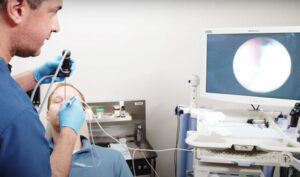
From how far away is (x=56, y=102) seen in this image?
1708 mm

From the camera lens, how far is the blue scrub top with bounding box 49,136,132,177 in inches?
62.3

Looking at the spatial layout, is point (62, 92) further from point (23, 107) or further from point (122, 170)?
point (23, 107)

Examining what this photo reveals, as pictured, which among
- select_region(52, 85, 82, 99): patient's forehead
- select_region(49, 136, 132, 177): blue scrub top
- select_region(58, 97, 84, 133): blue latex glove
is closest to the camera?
select_region(58, 97, 84, 133): blue latex glove

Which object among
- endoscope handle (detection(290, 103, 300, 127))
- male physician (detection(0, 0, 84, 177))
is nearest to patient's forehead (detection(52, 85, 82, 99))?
male physician (detection(0, 0, 84, 177))

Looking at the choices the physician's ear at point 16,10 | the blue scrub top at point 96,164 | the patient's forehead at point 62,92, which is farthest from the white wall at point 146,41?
the physician's ear at point 16,10

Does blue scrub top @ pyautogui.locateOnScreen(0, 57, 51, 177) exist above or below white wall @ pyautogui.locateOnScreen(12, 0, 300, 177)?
below

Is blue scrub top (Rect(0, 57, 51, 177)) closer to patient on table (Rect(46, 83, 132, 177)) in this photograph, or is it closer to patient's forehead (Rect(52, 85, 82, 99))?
patient on table (Rect(46, 83, 132, 177))

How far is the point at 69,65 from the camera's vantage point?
1.36 m

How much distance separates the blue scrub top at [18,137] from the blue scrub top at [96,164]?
0.77m

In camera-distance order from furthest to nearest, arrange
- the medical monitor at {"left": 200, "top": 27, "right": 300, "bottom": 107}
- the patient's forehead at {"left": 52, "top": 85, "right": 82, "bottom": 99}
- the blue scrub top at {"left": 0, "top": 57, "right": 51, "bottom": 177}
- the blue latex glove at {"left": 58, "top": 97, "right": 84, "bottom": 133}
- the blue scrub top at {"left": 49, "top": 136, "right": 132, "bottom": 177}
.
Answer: the patient's forehead at {"left": 52, "top": 85, "right": 82, "bottom": 99} → the blue scrub top at {"left": 49, "top": 136, "right": 132, "bottom": 177} → the medical monitor at {"left": 200, "top": 27, "right": 300, "bottom": 107} → the blue latex glove at {"left": 58, "top": 97, "right": 84, "bottom": 133} → the blue scrub top at {"left": 0, "top": 57, "right": 51, "bottom": 177}

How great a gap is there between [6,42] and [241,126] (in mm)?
1267

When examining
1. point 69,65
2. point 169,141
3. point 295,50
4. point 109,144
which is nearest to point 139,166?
point 109,144

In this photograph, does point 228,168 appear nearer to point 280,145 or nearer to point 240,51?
point 280,145

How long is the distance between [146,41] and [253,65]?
1058 mm
